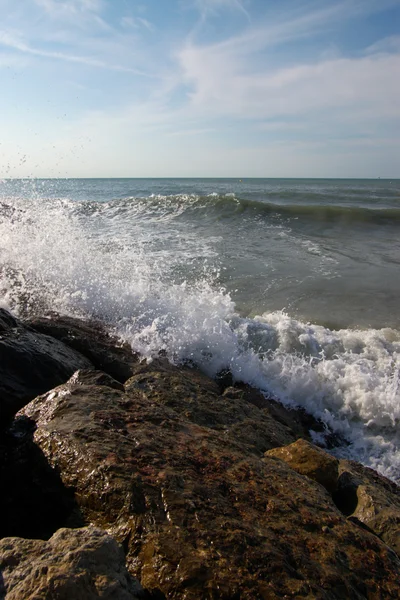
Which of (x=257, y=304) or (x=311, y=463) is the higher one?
(x=311, y=463)

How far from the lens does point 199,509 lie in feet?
6.58

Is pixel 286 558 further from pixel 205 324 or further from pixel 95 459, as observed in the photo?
pixel 205 324

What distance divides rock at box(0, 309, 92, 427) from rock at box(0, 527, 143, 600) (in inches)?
54.1

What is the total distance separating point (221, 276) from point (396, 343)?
4.21 m

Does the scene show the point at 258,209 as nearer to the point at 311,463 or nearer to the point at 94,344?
the point at 94,344

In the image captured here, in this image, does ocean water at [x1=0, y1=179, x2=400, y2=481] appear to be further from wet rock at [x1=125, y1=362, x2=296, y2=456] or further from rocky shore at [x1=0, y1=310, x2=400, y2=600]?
rocky shore at [x1=0, y1=310, x2=400, y2=600]

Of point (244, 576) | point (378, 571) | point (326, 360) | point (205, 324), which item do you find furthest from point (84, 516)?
point (326, 360)

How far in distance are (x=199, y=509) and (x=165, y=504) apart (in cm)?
17

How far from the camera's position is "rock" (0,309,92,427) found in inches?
119

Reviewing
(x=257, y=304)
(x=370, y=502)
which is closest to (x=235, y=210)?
(x=257, y=304)

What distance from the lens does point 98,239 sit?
13109mm

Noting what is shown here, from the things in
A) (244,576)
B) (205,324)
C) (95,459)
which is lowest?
(205,324)

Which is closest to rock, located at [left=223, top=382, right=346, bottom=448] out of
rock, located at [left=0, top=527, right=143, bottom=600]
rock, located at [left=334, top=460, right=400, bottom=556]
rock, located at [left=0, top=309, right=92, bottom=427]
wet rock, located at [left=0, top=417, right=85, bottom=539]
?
rock, located at [left=334, top=460, right=400, bottom=556]

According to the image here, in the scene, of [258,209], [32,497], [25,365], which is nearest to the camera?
[32,497]
